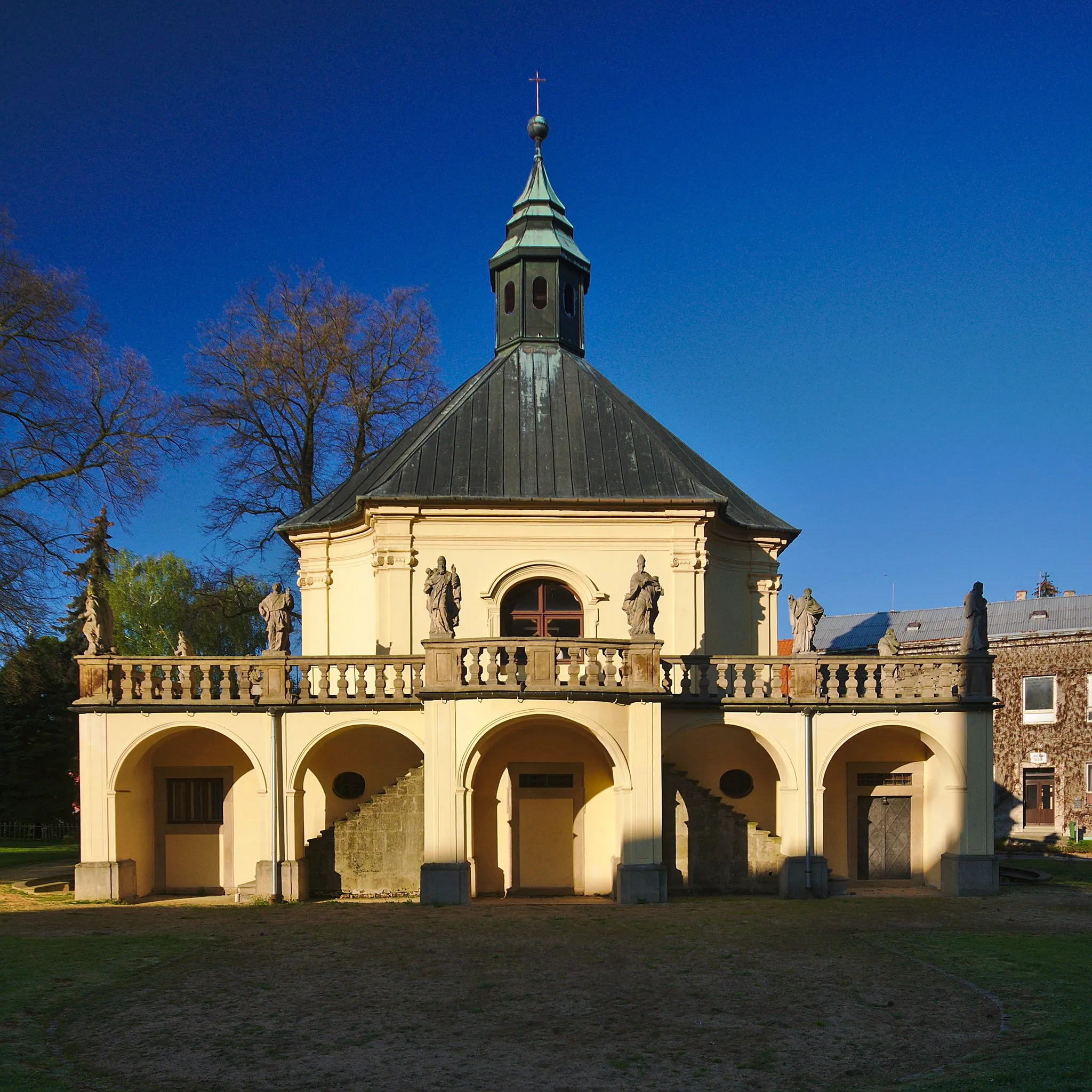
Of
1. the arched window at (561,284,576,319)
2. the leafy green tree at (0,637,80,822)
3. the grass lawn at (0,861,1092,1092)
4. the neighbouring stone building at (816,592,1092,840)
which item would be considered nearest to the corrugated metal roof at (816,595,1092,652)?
the neighbouring stone building at (816,592,1092,840)

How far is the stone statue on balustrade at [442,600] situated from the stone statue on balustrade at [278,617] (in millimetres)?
3660

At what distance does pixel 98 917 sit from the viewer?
63.7ft

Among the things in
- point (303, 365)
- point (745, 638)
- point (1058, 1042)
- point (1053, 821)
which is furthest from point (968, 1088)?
point (1053, 821)

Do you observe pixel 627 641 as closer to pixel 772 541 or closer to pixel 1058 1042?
pixel 772 541

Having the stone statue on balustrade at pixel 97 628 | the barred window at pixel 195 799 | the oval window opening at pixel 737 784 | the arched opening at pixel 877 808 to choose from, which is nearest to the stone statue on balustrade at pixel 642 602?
the oval window opening at pixel 737 784

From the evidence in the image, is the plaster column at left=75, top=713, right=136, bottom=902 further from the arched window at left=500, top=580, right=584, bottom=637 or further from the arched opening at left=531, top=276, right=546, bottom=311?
the arched opening at left=531, top=276, right=546, bottom=311

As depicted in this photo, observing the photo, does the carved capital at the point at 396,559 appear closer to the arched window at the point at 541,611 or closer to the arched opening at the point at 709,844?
the arched window at the point at 541,611

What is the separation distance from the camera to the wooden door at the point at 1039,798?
131 feet

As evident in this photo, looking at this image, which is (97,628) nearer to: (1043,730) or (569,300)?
(569,300)

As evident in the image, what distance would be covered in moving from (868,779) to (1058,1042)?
14.0 m

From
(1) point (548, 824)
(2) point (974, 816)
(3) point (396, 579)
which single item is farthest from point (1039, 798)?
(3) point (396, 579)

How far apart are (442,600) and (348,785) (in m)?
6.18

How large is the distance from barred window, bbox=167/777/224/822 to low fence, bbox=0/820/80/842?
18774mm

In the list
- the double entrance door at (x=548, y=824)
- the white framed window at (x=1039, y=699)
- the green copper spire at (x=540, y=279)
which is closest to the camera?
the double entrance door at (x=548, y=824)
